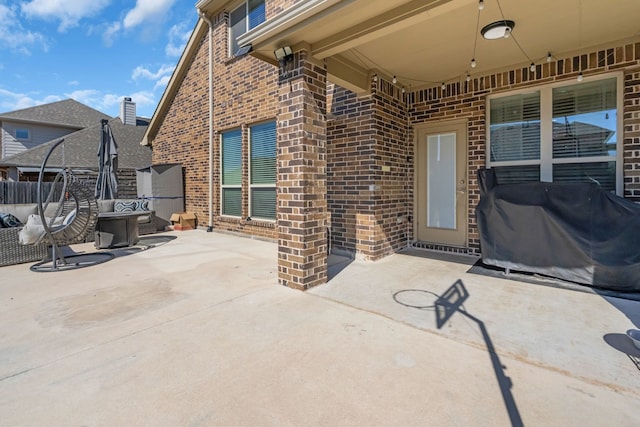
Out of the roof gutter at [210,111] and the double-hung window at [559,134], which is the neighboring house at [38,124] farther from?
the double-hung window at [559,134]

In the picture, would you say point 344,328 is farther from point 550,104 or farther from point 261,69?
point 261,69

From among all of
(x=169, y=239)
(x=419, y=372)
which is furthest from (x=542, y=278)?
(x=169, y=239)

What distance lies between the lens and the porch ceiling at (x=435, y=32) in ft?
9.34

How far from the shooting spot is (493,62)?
432cm

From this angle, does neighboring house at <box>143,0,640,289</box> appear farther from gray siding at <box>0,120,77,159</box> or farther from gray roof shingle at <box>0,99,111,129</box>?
gray siding at <box>0,120,77,159</box>

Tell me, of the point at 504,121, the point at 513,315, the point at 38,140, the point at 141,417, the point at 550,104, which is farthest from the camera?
the point at 38,140

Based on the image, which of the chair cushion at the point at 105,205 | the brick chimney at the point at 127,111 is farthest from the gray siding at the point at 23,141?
the chair cushion at the point at 105,205

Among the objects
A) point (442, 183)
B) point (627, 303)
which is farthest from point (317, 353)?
point (442, 183)

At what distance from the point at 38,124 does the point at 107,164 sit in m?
14.2

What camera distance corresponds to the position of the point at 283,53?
136 inches

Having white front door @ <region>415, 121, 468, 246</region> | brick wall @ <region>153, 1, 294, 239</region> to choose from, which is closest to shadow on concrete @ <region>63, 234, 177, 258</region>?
brick wall @ <region>153, 1, 294, 239</region>

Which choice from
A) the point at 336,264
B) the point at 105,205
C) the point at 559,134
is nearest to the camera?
the point at 559,134

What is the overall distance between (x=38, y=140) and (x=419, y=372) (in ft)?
72.7

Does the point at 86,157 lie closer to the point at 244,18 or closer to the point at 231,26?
the point at 231,26
